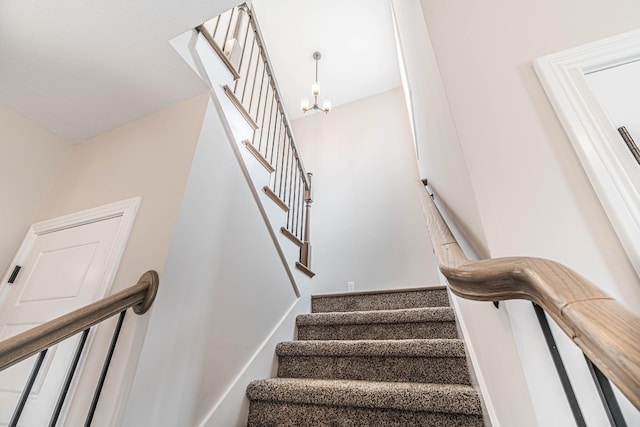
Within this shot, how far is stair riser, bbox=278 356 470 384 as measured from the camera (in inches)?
60.8

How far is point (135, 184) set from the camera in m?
1.57

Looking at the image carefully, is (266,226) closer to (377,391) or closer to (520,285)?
(377,391)

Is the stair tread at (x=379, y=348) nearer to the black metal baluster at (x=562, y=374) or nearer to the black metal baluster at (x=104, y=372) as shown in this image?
the black metal baluster at (x=104, y=372)

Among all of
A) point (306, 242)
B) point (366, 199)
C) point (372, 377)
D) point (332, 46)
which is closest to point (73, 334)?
point (372, 377)

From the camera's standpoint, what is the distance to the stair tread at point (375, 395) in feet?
4.14

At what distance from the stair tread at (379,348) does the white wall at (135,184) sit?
3.34 ft

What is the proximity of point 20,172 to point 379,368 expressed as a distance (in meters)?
2.40

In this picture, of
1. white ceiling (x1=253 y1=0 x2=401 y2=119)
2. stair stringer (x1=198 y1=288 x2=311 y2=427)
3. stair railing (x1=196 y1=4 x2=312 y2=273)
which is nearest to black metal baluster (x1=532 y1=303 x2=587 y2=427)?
stair stringer (x1=198 y1=288 x2=311 y2=427)

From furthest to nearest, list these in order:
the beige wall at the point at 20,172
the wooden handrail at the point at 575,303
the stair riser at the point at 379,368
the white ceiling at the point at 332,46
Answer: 1. the white ceiling at the point at 332,46
2. the beige wall at the point at 20,172
3. the stair riser at the point at 379,368
4. the wooden handrail at the point at 575,303

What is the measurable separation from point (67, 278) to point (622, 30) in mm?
2433

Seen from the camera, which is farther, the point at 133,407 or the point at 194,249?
the point at 194,249

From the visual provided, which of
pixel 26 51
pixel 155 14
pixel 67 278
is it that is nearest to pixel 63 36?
pixel 26 51

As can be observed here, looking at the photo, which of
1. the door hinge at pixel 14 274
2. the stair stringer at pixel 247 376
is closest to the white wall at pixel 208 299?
the stair stringer at pixel 247 376

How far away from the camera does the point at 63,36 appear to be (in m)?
1.38
